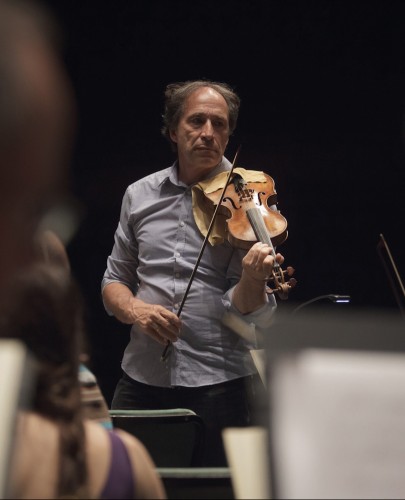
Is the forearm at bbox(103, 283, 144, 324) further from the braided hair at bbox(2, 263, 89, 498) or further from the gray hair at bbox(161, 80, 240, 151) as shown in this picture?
the braided hair at bbox(2, 263, 89, 498)

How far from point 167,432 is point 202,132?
0.79 m

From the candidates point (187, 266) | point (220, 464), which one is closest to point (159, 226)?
point (187, 266)

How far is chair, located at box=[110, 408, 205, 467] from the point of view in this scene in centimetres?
135

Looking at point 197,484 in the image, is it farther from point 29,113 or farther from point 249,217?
point 249,217

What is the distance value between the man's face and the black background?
1082mm

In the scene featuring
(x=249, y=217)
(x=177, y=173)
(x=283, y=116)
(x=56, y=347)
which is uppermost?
(x=283, y=116)

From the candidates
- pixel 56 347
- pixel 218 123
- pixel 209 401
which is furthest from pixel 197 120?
pixel 56 347

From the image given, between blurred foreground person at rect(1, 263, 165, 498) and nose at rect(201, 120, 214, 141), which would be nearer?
blurred foreground person at rect(1, 263, 165, 498)

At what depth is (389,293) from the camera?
3.18m

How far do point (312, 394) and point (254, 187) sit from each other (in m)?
1.35

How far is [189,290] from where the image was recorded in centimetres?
176

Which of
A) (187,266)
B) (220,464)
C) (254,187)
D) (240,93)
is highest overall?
(240,93)

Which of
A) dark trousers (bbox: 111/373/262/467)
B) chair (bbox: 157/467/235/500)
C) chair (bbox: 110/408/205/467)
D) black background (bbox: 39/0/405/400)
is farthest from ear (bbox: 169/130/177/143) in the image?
chair (bbox: 157/467/235/500)

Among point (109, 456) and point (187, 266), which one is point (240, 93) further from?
point (109, 456)
